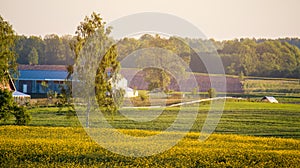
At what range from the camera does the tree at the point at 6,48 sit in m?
31.5

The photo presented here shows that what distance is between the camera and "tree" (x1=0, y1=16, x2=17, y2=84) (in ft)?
103

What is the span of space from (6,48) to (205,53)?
96.2m

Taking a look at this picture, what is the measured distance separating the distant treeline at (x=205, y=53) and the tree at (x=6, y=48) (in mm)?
75329

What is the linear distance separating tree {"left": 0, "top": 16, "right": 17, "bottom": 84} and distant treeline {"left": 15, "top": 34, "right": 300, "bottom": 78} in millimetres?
75329

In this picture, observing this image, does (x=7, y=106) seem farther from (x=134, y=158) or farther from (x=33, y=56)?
(x=33, y=56)

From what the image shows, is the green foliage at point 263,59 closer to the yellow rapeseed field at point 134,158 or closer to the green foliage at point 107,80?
the green foliage at point 107,80

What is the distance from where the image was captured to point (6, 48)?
105 feet

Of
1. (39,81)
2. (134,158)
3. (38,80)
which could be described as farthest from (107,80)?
(38,80)

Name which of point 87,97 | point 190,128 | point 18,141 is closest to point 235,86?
point 190,128

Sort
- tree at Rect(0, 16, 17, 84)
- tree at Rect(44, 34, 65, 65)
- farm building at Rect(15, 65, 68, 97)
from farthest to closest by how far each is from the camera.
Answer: tree at Rect(44, 34, 65, 65) < farm building at Rect(15, 65, 68, 97) < tree at Rect(0, 16, 17, 84)

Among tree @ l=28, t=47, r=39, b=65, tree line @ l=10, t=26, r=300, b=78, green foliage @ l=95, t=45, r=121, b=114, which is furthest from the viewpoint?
tree line @ l=10, t=26, r=300, b=78

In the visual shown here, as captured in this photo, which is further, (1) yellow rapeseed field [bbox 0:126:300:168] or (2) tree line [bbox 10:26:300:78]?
(2) tree line [bbox 10:26:300:78]

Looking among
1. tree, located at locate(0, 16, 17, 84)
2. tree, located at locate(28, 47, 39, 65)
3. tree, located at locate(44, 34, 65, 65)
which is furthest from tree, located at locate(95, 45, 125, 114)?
tree, located at locate(44, 34, 65, 65)

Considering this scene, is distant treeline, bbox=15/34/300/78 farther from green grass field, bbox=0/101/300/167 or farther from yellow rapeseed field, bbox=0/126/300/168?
yellow rapeseed field, bbox=0/126/300/168
